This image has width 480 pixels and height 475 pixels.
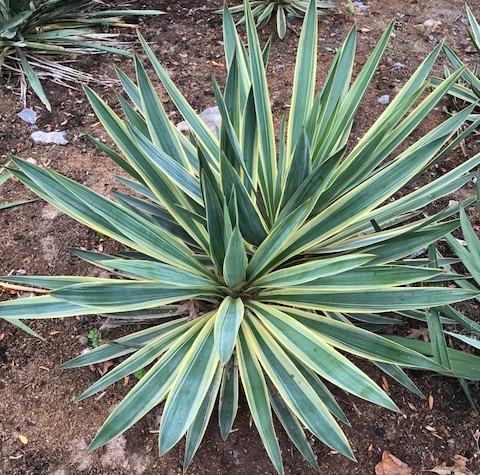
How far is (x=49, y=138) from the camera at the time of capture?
9.34 ft

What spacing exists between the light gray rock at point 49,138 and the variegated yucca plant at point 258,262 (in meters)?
1.00

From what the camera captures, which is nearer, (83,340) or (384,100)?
(83,340)

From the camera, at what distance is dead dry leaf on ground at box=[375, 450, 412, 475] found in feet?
5.81

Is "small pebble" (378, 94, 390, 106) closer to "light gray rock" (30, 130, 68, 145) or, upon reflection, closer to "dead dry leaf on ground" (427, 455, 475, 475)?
"light gray rock" (30, 130, 68, 145)

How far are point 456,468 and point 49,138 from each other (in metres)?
2.42

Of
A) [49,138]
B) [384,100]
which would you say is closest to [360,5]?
[384,100]

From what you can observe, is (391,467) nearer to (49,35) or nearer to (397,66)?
(397,66)

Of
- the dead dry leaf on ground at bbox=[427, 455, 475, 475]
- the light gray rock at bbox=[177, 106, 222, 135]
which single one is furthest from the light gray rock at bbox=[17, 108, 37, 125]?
the dead dry leaf on ground at bbox=[427, 455, 475, 475]

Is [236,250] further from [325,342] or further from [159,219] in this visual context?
[159,219]

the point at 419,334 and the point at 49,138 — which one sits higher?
the point at 49,138

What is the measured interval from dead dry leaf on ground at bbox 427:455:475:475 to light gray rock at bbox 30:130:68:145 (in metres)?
2.30

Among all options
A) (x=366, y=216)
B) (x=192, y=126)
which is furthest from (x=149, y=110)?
(x=366, y=216)

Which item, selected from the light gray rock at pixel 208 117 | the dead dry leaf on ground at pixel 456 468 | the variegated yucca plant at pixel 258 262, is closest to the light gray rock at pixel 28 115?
the light gray rock at pixel 208 117

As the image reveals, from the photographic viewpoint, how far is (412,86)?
6.73 feet
